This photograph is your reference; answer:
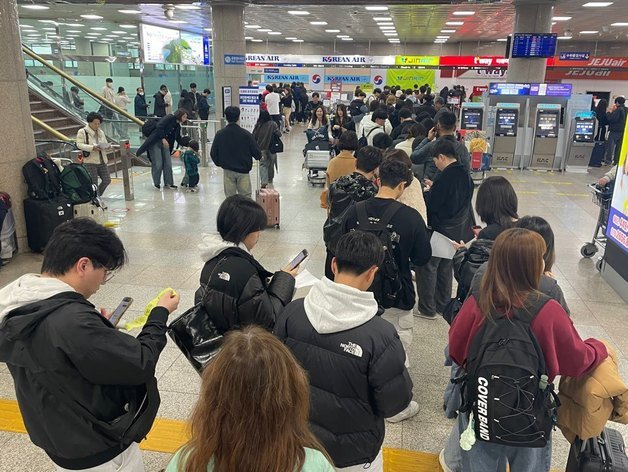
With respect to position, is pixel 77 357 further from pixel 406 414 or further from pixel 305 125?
pixel 305 125

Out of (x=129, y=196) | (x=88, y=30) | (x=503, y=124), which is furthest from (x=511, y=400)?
(x=88, y=30)

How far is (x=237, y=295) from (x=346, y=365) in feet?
2.53

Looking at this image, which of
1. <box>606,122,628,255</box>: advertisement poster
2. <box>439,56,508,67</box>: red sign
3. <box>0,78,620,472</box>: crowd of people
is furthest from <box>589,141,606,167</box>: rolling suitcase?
<box>439,56,508,67</box>: red sign

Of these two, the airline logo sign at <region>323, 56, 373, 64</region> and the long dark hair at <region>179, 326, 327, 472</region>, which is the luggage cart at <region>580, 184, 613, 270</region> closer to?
the long dark hair at <region>179, 326, 327, 472</region>

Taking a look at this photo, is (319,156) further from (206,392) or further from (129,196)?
(206,392)

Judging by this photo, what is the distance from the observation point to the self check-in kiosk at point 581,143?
42.3 ft

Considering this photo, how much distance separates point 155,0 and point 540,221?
12419 millimetres

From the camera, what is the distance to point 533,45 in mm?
13133

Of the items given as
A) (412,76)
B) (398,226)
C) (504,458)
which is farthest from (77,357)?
(412,76)

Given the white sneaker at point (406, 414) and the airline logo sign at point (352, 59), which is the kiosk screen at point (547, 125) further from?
the airline logo sign at point (352, 59)

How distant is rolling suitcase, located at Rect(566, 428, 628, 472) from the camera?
2438 millimetres

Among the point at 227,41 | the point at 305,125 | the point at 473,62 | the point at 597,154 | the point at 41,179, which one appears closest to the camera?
the point at 41,179

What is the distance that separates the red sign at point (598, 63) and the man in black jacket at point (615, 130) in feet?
45.6

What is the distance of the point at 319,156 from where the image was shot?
35.2ft
